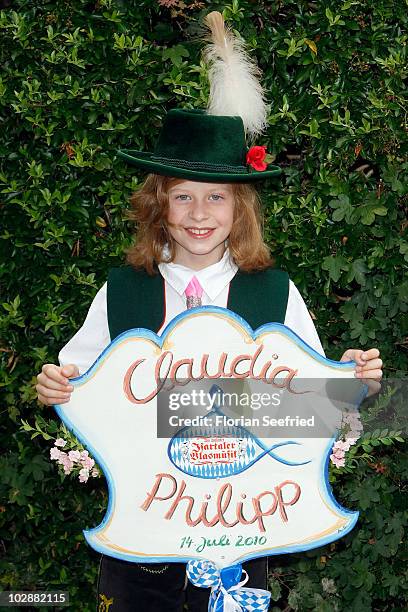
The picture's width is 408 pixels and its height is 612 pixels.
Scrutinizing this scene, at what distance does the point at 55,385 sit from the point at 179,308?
41cm

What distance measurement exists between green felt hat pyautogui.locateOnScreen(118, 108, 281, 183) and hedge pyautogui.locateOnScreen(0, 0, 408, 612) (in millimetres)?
570

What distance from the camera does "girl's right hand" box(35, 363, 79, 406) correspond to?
2195 mm

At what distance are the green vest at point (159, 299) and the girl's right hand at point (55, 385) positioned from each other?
0.25 metres

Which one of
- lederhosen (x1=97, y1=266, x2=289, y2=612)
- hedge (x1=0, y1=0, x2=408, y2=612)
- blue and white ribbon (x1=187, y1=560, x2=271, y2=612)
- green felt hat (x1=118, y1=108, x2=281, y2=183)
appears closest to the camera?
blue and white ribbon (x1=187, y1=560, x2=271, y2=612)

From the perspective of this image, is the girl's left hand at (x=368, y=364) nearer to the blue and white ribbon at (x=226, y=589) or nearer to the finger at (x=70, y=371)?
the blue and white ribbon at (x=226, y=589)

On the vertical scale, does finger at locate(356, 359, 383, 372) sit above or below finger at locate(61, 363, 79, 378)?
above

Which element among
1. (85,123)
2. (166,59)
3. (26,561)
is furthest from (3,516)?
(166,59)

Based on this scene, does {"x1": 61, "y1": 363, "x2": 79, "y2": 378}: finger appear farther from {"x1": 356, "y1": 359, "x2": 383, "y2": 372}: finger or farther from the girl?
{"x1": 356, "y1": 359, "x2": 383, "y2": 372}: finger

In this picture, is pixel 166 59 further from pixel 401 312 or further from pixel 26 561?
pixel 26 561

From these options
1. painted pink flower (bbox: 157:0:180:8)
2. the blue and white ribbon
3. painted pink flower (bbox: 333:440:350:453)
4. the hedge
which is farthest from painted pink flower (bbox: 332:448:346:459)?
painted pink flower (bbox: 157:0:180:8)

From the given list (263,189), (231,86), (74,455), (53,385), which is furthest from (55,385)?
(263,189)

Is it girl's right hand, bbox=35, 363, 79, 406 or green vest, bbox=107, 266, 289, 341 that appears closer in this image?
girl's right hand, bbox=35, 363, 79, 406

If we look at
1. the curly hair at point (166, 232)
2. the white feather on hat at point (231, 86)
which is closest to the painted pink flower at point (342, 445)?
the curly hair at point (166, 232)

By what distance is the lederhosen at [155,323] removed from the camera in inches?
94.3
